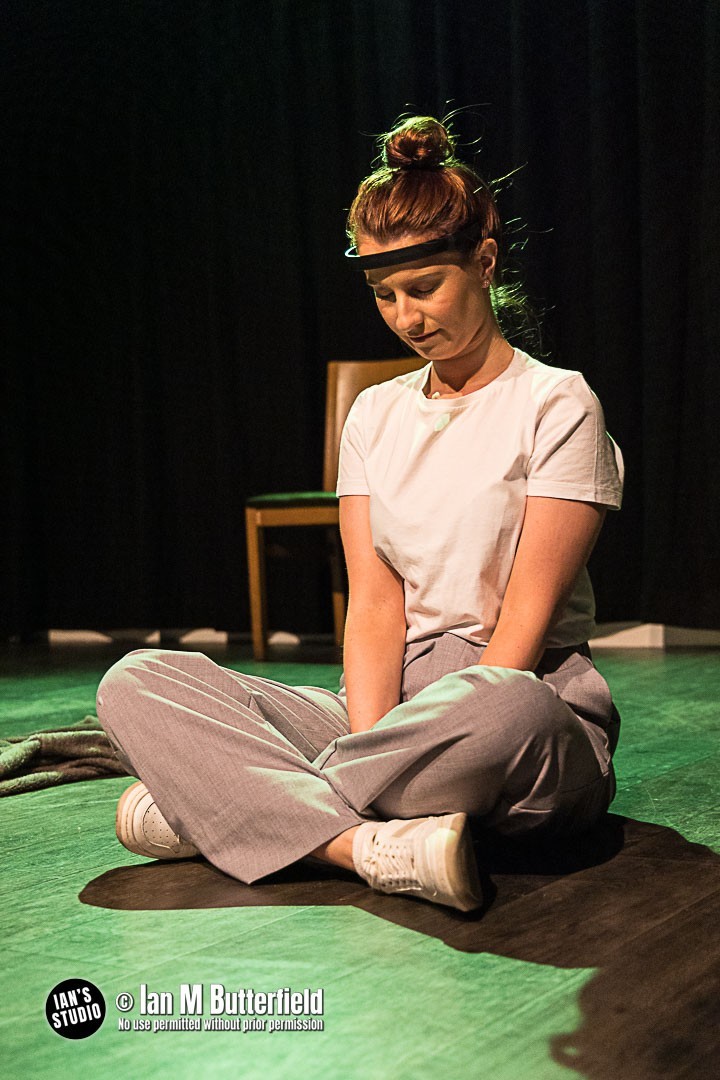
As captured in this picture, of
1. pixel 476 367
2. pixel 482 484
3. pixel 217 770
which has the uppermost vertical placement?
pixel 476 367

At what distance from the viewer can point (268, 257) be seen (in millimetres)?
4383

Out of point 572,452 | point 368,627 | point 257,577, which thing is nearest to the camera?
point 572,452

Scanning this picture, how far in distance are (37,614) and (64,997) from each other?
3.96m

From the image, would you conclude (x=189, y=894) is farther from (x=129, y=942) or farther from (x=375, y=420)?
(x=375, y=420)

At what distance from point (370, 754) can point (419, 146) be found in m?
→ 0.72

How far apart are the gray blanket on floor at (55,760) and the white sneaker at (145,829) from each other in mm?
575

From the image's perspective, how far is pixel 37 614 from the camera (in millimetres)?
4895

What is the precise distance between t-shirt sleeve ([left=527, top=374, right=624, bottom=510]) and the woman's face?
14 centimetres

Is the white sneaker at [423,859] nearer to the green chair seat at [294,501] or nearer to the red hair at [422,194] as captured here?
the red hair at [422,194]

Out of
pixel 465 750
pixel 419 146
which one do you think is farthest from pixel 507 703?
pixel 419 146

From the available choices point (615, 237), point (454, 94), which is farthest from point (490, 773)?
point (454, 94)

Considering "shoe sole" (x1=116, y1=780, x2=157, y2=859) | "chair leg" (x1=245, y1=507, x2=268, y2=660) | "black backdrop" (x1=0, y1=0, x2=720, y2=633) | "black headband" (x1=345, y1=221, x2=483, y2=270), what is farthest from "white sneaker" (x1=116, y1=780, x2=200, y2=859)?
"black backdrop" (x1=0, y1=0, x2=720, y2=633)

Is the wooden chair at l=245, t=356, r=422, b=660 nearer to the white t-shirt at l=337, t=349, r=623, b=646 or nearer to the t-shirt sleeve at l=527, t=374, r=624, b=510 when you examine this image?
the white t-shirt at l=337, t=349, r=623, b=646

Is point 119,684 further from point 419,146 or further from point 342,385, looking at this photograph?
point 342,385
